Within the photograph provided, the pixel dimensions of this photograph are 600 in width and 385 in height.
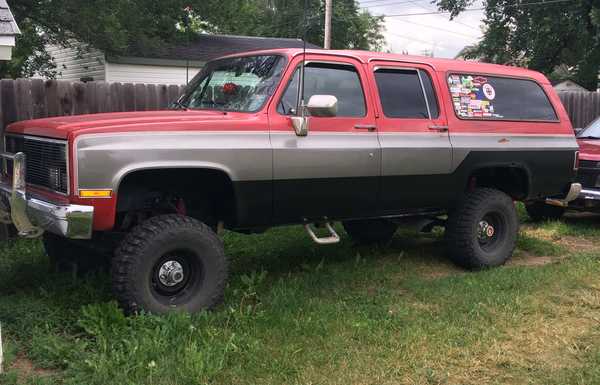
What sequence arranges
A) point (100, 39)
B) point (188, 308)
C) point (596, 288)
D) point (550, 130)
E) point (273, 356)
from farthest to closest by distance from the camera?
point (100, 39)
point (550, 130)
point (596, 288)
point (188, 308)
point (273, 356)

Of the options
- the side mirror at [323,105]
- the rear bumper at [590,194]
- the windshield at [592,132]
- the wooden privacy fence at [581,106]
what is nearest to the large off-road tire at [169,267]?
the side mirror at [323,105]

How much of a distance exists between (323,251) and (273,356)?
293 cm

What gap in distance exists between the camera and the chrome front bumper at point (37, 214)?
13.8 feet

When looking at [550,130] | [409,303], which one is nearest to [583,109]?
[550,130]

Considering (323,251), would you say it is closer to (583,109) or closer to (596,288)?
(596,288)

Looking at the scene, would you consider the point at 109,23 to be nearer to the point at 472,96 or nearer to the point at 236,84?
the point at 236,84

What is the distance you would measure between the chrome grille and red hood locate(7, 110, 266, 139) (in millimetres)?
65

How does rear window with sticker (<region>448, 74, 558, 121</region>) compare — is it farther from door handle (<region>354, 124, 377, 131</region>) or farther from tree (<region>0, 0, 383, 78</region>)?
tree (<region>0, 0, 383, 78</region>)

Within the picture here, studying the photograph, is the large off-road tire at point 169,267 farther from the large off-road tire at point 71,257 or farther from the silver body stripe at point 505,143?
the silver body stripe at point 505,143

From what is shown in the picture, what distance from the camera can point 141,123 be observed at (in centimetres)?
453

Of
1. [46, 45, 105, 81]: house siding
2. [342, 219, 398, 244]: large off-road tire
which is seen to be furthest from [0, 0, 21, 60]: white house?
[46, 45, 105, 81]: house siding

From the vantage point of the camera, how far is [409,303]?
5426 mm

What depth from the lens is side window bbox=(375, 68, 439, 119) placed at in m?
5.80

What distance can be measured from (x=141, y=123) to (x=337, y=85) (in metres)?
1.82
